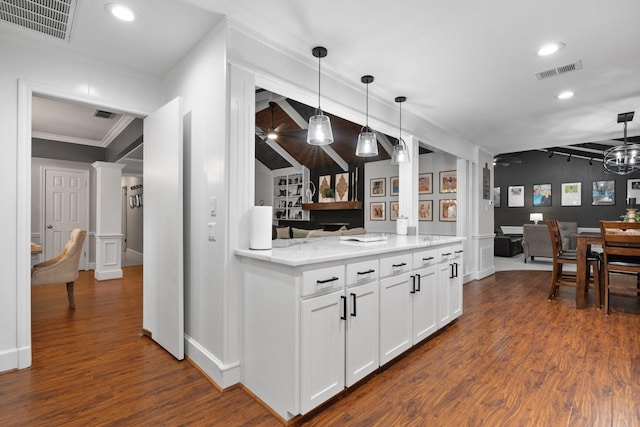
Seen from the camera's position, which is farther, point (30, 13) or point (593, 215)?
point (593, 215)

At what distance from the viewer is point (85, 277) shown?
19.1ft

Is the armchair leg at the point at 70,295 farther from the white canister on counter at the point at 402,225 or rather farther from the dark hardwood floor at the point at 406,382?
the white canister on counter at the point at 402,225

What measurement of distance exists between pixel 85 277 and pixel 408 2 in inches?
256

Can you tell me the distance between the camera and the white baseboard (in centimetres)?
210

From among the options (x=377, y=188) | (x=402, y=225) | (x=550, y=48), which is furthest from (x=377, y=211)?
(x=550, y=48)

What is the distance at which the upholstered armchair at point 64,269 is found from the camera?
12.0 ft

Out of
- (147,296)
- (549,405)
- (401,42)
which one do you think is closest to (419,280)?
(549,405)

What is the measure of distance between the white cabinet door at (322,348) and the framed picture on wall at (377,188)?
5.90 metres

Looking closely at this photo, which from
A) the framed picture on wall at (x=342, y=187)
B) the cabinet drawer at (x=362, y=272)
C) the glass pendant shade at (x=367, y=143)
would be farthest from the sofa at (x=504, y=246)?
the cabinet drawer at (x=362, y=272)

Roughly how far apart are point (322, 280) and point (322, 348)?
1.25ft

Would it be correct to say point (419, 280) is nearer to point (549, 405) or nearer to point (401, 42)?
point (549, 405)

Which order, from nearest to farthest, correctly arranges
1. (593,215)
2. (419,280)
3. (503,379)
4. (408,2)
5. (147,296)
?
(408,2) → (503,379) → (419,280) → (147,296) → (593,215)

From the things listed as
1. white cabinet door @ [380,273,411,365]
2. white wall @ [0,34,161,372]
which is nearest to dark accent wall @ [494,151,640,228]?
white cabinet door @ [380,273,411,365]

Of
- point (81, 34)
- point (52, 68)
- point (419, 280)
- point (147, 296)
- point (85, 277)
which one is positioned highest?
point (81, 34)
